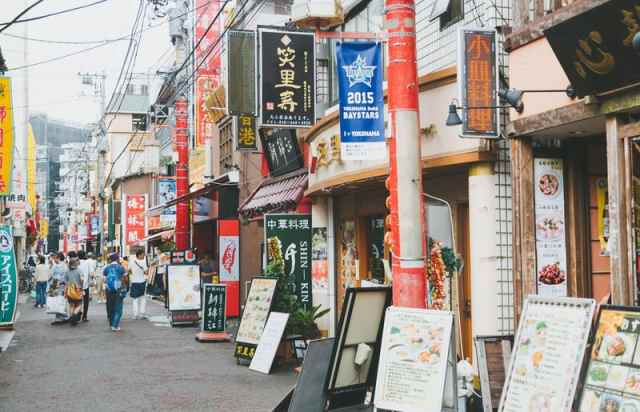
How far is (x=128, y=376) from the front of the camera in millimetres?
12211

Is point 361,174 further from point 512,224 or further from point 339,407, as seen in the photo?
point 339,407

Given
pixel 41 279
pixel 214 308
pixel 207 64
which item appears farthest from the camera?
pixel 207 64

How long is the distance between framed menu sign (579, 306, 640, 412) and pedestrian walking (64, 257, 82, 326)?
16.3 metres

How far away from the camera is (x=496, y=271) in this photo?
975cm

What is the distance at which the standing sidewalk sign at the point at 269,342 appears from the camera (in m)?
12.3

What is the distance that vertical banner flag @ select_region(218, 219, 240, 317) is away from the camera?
20922 millimetres

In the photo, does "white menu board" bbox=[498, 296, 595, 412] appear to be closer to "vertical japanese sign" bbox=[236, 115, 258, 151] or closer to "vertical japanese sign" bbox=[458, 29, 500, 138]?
"vertical japanese sign" bbox=[458, 29, 500, 138]

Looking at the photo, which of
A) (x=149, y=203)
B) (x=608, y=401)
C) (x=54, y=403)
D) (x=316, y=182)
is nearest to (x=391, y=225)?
(x=608, y=401)

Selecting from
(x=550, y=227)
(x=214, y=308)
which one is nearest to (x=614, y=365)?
(x=550, y=227)

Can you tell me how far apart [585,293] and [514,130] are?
7.51 ft

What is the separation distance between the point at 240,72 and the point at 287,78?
2.26 meters

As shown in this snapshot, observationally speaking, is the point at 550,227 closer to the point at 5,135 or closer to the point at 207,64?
the point at 5,135

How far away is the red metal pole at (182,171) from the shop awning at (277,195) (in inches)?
206

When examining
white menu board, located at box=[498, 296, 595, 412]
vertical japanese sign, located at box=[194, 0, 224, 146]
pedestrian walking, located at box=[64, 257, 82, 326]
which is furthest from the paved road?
vertical japanese sign, located at box=[194, 0, 224, 146]
